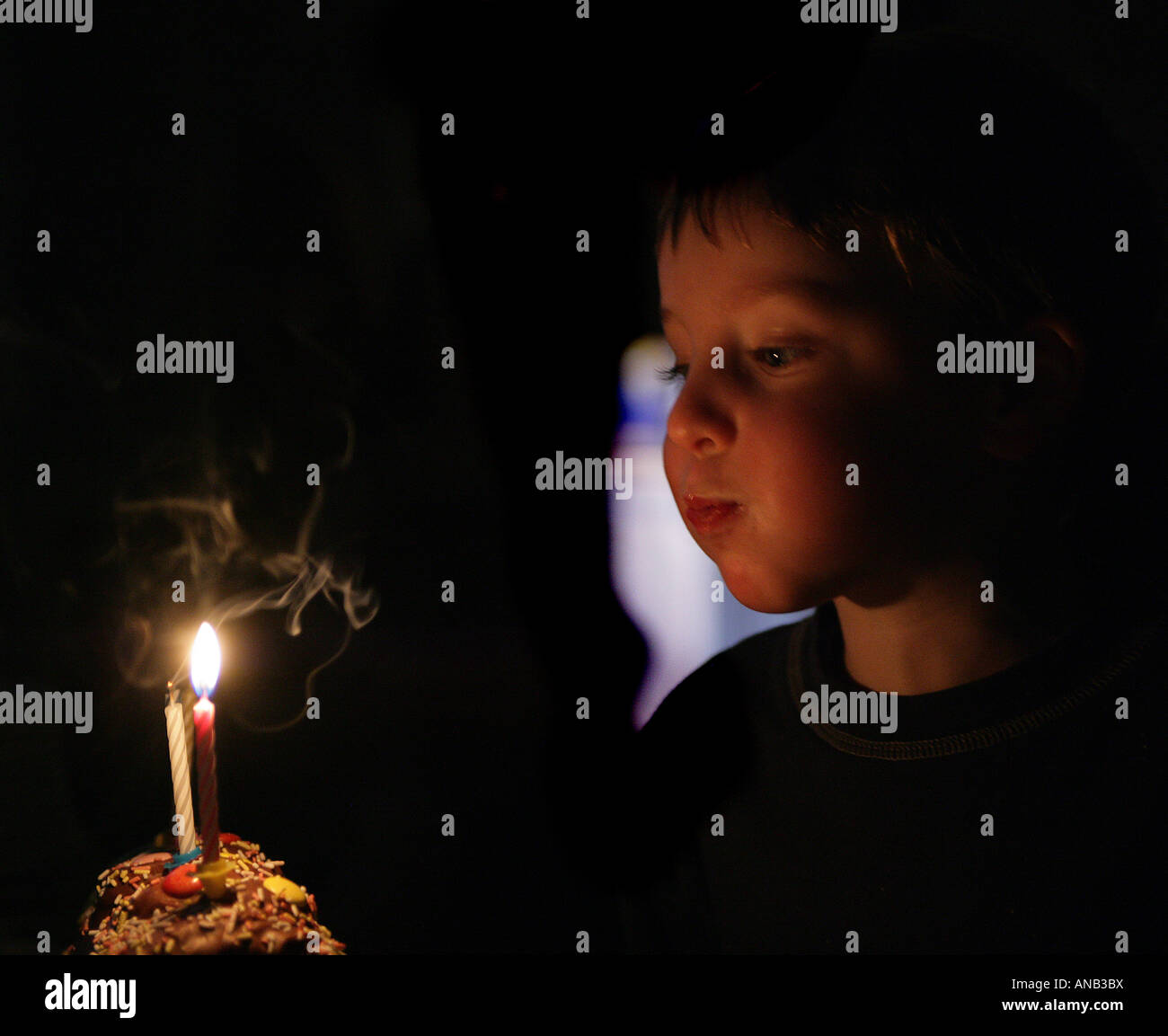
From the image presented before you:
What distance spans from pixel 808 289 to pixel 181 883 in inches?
33.3

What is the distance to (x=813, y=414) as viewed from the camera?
3.31 ft

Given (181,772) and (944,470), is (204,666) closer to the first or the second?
(181,772)

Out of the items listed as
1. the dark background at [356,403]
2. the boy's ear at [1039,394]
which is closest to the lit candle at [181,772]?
the dark background at [356,403]

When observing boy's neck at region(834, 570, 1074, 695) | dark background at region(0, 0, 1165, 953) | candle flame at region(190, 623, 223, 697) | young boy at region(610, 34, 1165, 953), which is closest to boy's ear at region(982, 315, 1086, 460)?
young boy at region(610, 34, 1165, 953)

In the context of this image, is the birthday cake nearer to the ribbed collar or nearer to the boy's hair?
the ribbed collar

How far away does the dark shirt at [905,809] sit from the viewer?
103 cm

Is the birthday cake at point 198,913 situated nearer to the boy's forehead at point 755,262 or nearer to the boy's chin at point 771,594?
the boy's chin at point 771,594

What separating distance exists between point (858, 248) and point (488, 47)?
477 millimetres

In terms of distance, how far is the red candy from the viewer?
0.90m

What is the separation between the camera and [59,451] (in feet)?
3.70

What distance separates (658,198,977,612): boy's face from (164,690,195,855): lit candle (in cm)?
58

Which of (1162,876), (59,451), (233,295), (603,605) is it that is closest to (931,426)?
(603,605)

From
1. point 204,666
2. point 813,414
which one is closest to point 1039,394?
point 813,414
